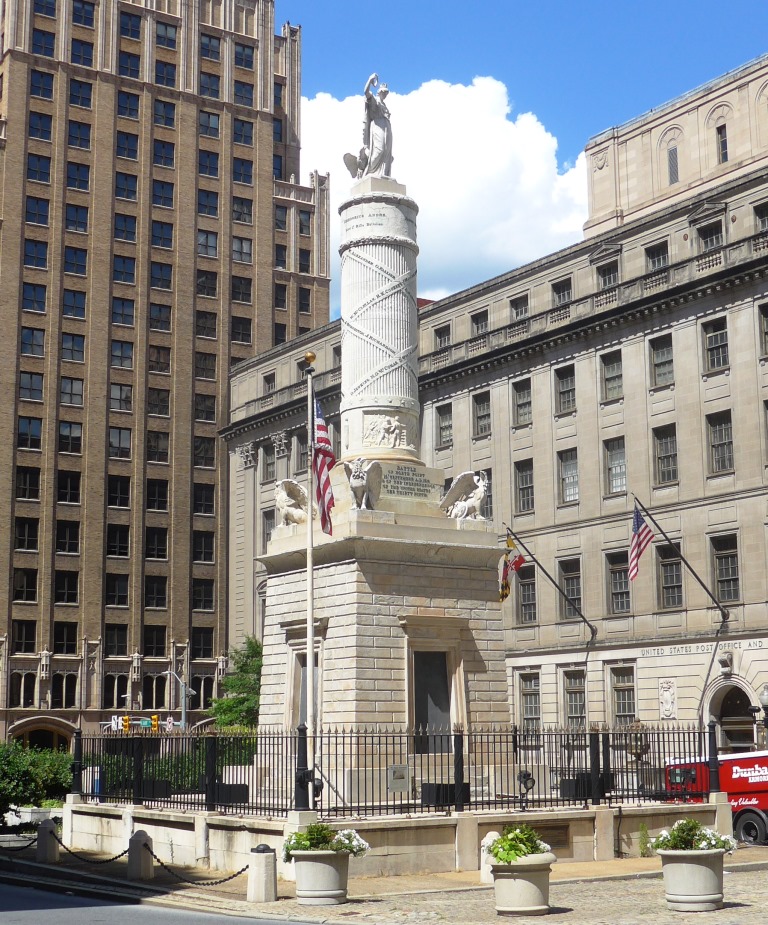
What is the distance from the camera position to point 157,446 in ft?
295

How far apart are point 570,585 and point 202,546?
126 feet

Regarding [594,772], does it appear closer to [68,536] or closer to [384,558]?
[384,558]

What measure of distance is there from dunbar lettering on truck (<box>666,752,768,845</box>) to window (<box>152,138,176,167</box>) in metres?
70.8

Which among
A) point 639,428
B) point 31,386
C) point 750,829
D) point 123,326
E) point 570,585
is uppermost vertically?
point 123,326

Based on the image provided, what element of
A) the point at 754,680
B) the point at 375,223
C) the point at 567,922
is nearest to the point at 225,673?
the point at 754,680

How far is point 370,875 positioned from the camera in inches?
933

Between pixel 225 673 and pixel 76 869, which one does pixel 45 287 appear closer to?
pixel 225 673

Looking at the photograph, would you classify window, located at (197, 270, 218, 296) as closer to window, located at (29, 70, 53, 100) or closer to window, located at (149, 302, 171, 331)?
window, located at (149, 302, 171, 331)

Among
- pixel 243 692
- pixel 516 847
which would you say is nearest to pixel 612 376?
pixel 243 692

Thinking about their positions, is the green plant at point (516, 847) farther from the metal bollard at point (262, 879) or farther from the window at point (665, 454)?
the window at point (665, 454)

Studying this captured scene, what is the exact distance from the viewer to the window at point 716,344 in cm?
5178

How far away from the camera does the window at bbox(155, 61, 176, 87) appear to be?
95.4 m

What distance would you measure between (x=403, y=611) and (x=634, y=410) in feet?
88.2

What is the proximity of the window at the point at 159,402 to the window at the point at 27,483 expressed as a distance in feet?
29.1
